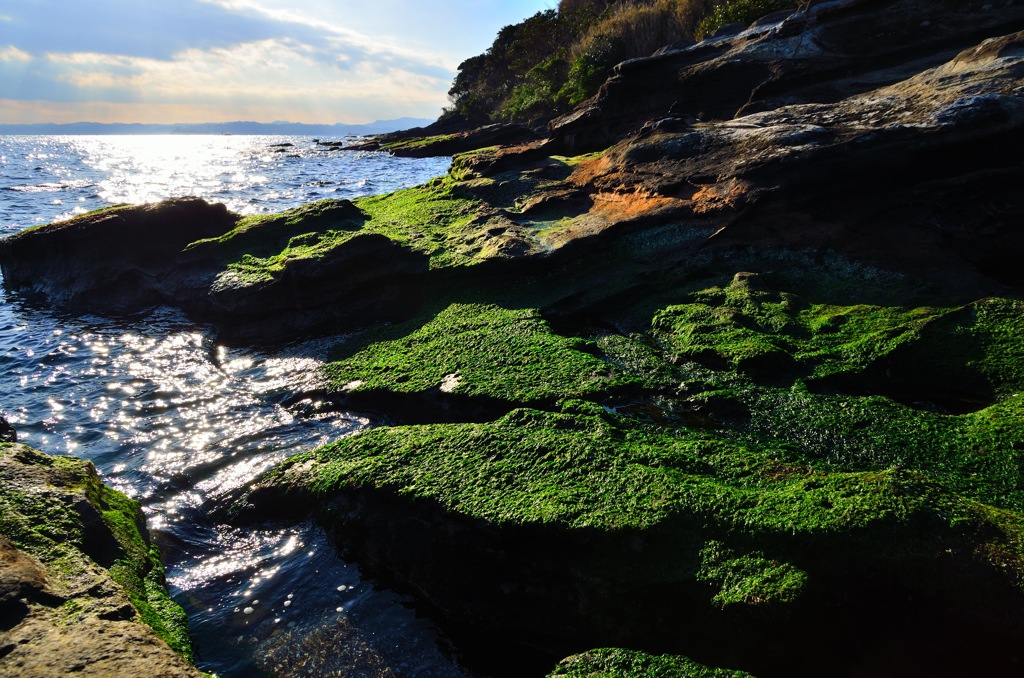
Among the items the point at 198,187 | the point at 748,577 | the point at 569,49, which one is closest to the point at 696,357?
the point at 748,577

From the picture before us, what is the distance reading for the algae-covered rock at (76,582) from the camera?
13.6ft

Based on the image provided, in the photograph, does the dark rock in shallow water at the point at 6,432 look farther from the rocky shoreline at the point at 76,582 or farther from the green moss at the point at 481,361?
A: the green moss at the point at 481,361

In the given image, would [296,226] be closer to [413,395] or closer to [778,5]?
[413,395]

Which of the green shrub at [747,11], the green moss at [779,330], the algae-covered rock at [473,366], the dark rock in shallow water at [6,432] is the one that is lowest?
the dark rock in shallow water at [6,432]

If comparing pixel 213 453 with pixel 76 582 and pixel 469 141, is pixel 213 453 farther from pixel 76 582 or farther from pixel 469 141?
Answer: pixel 469 141

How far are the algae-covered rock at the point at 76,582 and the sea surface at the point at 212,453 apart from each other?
0.57 meters

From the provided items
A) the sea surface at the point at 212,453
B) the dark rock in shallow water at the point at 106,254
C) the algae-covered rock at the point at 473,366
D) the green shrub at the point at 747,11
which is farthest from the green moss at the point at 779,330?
the green shrub at the point at 747,11

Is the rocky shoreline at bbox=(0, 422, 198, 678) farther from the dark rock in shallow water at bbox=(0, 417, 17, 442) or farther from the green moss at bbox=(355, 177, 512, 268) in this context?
the green moss at bbox=(355, 177, 512, 268)

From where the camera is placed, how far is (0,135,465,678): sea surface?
18.8 feet

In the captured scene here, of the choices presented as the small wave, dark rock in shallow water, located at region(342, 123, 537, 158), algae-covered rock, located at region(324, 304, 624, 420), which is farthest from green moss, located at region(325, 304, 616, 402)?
→ the small wave

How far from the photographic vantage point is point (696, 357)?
28.3 feet

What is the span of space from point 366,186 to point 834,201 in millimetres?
28221

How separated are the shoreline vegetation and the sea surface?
1.29 ft

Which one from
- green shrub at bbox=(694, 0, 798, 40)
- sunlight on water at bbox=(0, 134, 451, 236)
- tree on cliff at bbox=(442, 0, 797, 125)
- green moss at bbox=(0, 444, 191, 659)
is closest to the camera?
green moss at bbox=(0, 444, 191, 659)
